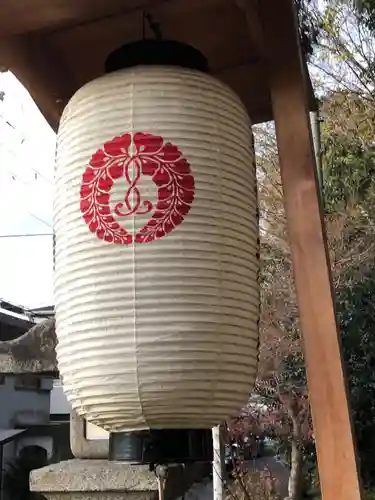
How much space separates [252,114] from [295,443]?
15.8 ft

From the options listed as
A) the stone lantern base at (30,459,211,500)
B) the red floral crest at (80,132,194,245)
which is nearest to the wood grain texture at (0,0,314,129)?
the red floral crest at (80,132,194,245)

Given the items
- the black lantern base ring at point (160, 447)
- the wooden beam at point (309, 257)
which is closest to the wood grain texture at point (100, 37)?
the wooden beam at point (309, 257)

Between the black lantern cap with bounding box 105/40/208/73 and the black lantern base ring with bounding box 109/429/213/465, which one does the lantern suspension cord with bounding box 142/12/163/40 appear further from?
the black lantern base ring with bounding box 109/429/213/465

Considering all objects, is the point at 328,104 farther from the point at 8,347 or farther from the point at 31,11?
the point at 31,11

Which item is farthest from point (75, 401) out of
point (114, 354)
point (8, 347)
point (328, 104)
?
point (328, 104)

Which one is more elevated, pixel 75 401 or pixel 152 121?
pixel 152 121

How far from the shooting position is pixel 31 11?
133 cm

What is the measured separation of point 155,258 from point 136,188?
0.14 m

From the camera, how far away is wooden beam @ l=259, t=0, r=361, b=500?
119cm

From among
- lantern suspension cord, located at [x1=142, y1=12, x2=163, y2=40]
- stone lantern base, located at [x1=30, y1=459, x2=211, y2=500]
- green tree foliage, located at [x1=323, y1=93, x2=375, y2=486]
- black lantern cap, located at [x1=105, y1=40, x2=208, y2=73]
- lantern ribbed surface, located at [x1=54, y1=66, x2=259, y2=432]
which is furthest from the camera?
green tree foliage, located at [x1=323, y1=93, x2=375, y2=486]

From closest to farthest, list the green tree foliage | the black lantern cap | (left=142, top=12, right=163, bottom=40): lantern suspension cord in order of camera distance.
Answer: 1. the black lantern cap
2. (left=142, top=12, right=163, bottom=40): lantern suspension cord
3. the green tree foliage

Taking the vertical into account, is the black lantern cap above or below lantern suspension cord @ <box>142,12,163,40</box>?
below

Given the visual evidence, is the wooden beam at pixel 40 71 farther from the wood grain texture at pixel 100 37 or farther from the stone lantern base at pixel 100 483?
the stone lantern base at pixel 100 483

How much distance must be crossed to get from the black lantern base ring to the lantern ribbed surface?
21mm
